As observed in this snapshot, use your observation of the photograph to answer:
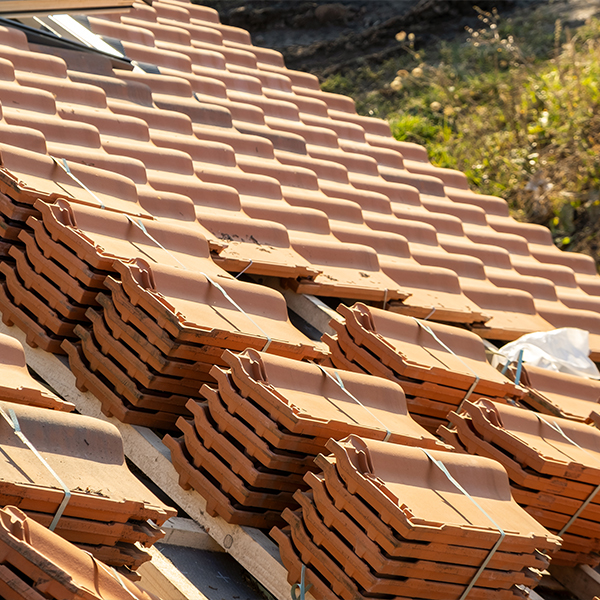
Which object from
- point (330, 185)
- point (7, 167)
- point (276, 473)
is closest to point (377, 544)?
point (276, 473)

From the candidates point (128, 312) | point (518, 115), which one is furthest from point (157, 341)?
point (518, 115)

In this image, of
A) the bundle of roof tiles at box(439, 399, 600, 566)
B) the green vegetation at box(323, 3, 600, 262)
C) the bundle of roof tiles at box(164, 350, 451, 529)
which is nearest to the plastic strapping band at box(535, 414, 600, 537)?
the bundle of roof tiles at box(439, 399, 600, 566)

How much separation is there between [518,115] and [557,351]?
1025cm

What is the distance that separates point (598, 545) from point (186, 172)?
3.53 m

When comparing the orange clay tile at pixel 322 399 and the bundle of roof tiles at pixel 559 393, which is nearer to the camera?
the orange clay tile at pixel 322 399

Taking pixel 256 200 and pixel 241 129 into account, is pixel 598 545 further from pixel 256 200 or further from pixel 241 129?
pixel 241 129

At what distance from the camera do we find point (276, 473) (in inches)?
153

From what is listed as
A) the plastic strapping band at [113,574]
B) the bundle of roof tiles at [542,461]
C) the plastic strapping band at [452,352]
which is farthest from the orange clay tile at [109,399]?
the plastic strapping band at [452,352]

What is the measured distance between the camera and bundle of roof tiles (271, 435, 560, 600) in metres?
3.46

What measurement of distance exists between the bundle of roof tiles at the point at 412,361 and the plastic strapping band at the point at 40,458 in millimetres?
2297

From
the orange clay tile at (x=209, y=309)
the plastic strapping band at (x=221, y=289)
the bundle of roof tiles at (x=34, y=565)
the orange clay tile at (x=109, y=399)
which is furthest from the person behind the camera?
the plastic strapping band at (x=221, y=289)

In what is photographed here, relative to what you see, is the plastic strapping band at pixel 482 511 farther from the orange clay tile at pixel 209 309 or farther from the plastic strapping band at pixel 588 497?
the plastic strapping band at pixel 588 497

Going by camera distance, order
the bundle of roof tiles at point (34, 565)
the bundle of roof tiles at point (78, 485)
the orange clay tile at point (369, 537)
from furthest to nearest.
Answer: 1. the orange clay tile at point (369, 537)
2. the bundle of roof tiles at point (78, 485)
3. the bundle of roof tiles at point (34, 565)

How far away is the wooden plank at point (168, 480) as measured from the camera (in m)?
3.77
